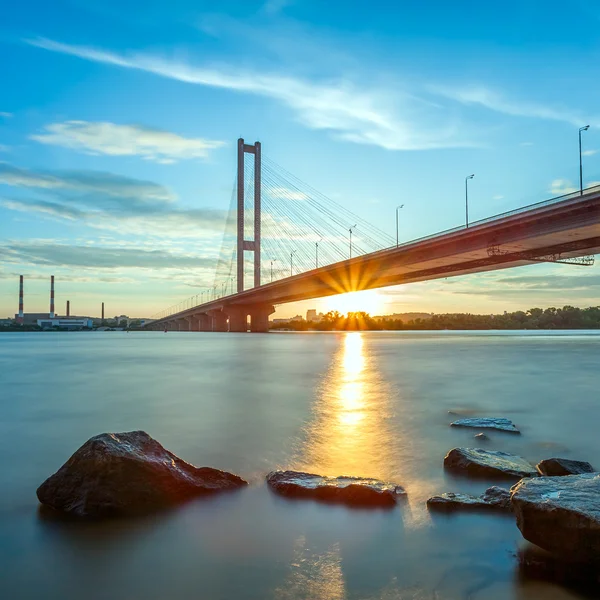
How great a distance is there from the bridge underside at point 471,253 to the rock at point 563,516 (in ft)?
104

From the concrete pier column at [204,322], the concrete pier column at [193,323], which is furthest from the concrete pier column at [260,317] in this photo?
the concrete pier column at [193,323]

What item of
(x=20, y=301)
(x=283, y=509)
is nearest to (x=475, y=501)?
(x=283, y=509)

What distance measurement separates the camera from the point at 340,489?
4551 millimetres

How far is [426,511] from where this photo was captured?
4242 mm

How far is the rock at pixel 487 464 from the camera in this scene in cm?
509

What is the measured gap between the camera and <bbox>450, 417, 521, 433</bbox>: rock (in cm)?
783

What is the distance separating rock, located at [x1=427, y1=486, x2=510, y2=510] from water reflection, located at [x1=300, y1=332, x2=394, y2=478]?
1153 millimetres

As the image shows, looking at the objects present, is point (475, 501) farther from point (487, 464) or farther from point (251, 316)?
point (251, 316)

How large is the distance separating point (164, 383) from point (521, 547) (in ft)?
46.5

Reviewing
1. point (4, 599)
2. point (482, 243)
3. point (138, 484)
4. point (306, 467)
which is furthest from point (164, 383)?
point (482, 243)

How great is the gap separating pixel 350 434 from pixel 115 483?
4.29 metres

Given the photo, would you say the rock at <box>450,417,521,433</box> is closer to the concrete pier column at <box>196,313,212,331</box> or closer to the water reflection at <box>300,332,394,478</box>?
the water reflection at <box>300,332,394,478</box>

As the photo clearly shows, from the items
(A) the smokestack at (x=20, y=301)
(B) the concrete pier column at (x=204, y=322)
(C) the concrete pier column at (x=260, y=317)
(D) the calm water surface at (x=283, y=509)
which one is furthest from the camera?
(A) the smokestack at (x=20, y=301)

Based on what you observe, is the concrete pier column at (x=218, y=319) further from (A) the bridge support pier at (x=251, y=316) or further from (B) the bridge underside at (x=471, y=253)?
(B) the bridge underside at (x=471, y=253)
